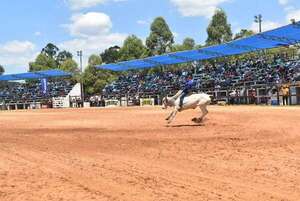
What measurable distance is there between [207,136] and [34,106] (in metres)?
53.2

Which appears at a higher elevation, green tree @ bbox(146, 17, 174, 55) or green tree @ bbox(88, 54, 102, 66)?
green tree @ bbox(146, 17, 174, 55)

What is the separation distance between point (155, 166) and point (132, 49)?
68707 millimetres

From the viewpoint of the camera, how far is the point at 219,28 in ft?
232

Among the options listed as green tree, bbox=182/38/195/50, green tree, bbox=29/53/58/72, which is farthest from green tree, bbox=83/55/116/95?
green tree, bbox=29/53/58/72

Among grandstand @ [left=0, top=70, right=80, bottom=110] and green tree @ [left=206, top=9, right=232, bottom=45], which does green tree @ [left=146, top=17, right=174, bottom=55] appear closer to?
green tree @ [left=206, top=9, right=232, bottom=45]

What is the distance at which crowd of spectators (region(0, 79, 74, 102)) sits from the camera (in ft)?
246

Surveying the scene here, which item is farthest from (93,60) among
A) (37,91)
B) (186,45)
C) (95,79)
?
(186,45)

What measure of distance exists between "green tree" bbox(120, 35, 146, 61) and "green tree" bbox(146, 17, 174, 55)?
1.94 meters

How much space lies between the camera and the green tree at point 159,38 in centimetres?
7438

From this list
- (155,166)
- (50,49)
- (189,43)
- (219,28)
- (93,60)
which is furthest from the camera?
(50,49)

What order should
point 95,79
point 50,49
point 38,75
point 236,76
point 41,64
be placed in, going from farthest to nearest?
point 50,49 → point 41,64 → point 95,79 → point 38,75 → point 236,76

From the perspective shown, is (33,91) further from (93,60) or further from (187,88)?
(187,88)

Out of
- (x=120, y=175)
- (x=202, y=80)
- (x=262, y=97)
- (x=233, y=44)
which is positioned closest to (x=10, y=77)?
(x=202, y=80)

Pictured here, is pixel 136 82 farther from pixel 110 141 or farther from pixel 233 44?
pixel 110 141
